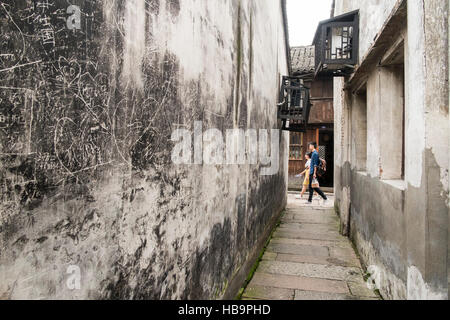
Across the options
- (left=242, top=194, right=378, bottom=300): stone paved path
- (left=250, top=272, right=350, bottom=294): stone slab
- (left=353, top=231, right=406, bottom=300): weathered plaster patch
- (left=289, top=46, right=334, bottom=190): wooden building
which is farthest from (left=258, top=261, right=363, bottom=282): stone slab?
(left=289, top=46, right=334, bottom=190): wooden building

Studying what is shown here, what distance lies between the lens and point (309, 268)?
4.88 m

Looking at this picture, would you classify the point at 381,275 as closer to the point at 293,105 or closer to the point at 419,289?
the point at 419,289

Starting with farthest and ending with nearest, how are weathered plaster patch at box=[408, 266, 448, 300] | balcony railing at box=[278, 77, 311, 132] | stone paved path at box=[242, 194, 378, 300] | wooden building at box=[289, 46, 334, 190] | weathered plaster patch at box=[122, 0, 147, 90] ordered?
wooden building at box=[289, 46, 334, 190] → balcony railing at box=[278, 77, 311, 132] → stone paved path at box=[242, 194, 378, 300] → weathered plaster patch at box=[408, 266, 448, 300] → weathered plaster patch at box=[122, 0, 147, 90]

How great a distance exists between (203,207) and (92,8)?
173 centimetres

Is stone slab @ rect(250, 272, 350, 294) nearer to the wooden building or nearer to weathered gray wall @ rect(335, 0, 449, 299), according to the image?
weathered gray wall @ rect(335, 0, 449, 299)

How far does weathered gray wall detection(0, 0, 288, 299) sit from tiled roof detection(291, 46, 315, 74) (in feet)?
41.5

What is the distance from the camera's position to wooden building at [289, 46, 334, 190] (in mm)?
14180

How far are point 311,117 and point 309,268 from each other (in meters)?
10.6

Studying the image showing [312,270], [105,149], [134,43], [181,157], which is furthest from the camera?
[312,270]

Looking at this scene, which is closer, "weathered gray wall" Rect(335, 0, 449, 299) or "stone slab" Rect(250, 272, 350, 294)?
"weathered gray wall" Rect(335, 0, 449, 299)

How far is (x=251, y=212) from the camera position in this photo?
15.3ft

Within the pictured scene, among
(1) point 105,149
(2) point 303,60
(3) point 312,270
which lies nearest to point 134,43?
(1) point 105,149

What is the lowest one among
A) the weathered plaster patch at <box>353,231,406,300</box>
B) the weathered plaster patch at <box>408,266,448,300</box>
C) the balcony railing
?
the weathered plaster patch at <box>353,231,406,300</box>

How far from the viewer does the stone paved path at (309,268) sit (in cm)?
396
